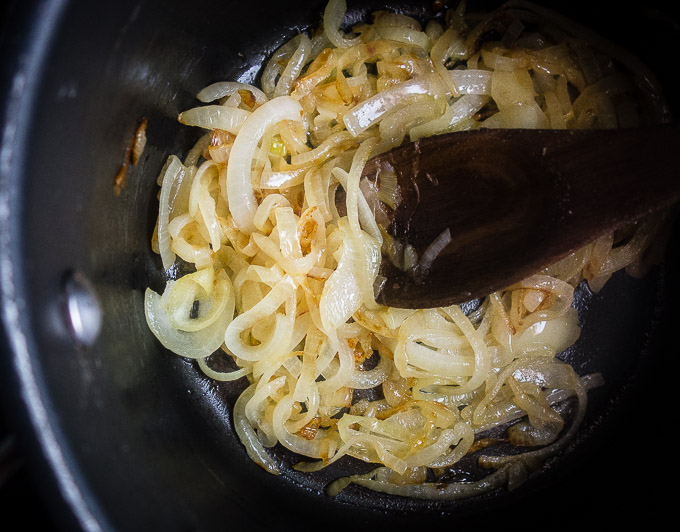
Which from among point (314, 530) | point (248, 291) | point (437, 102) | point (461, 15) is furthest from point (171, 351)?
point (461, 15)

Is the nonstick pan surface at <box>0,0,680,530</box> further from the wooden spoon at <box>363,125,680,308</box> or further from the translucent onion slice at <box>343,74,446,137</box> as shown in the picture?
the wooden spoon at <box>363,125,680,308</box>

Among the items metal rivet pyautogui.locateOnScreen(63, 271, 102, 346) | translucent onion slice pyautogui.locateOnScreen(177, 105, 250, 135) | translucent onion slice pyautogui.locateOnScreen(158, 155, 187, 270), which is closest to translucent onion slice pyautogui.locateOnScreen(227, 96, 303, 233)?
translucent onion slice pyautogui.locateOnScreen(177, 105, 250, 135)

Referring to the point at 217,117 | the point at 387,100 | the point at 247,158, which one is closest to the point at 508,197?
the point at 387,100

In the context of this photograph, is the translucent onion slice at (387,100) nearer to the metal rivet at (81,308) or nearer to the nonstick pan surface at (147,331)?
the nonstick pan surface at (147,331)

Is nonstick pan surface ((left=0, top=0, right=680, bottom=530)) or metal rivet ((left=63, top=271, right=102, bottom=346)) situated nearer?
nonstick pan surface ((left=0, top=0, right=680, bottom=530))

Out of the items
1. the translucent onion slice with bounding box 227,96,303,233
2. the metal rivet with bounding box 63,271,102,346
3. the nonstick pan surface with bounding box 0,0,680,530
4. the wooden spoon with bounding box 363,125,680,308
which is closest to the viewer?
the nonstick pan surface with bounding box 0,0,680,530

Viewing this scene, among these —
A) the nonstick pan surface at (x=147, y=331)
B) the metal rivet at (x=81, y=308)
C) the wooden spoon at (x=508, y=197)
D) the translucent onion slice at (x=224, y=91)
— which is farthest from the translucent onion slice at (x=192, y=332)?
the translucent onion slice at (x=224, y=91)

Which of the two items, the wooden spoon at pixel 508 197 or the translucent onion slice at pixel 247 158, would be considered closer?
the wooden spoon at pixel 508 197

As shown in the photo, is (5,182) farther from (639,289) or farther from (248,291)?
(639,289)
